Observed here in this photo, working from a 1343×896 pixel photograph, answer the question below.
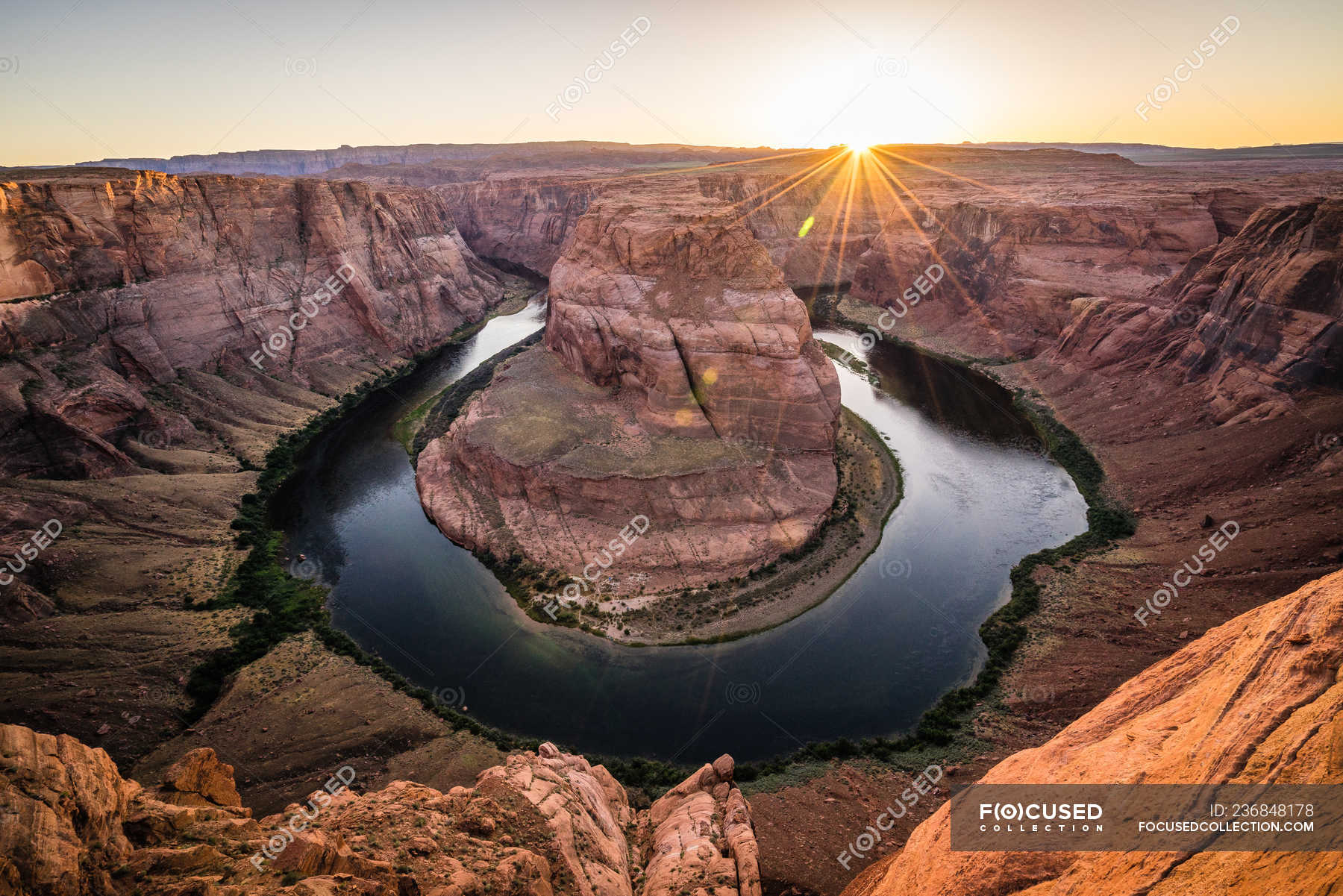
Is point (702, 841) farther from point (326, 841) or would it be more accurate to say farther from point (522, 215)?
point (522, 215)

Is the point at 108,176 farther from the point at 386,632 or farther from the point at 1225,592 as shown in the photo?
the point at 1225,592

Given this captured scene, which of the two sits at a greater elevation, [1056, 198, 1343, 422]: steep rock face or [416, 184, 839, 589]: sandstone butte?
[416, 184, 839, 589]: sandstone butte

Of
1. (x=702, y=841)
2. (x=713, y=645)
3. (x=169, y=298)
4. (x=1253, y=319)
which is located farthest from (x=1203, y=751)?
(x=169, y=298)

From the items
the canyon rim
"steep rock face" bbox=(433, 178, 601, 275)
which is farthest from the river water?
"steep rock face" bbox=(433, 178, 601, 275)

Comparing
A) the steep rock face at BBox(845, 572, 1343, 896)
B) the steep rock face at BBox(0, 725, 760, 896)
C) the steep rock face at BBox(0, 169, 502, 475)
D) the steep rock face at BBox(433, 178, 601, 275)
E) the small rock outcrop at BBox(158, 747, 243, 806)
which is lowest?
the steep rock face at BBox(845, 572, 1343, 896)

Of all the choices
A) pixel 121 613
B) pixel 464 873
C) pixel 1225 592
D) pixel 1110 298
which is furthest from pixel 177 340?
pixel 1110 298

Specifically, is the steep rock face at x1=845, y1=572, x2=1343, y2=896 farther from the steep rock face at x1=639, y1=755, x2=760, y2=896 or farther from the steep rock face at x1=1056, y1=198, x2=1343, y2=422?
the steep rock face at x1=1056, y1=198, x2=1343, y2=422

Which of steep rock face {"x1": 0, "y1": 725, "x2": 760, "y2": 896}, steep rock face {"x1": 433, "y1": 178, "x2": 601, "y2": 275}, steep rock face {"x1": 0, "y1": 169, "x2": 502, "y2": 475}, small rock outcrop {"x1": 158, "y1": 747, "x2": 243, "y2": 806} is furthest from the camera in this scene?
steep rock face {"x1": 433, "y1": 178, "x2": 601, "y2": 275}
